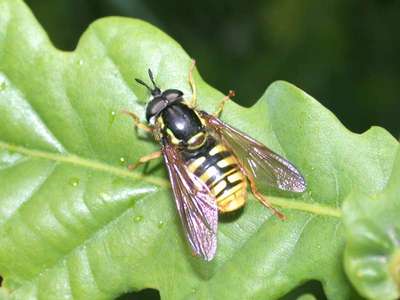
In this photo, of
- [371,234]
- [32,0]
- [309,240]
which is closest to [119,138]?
[309,240]

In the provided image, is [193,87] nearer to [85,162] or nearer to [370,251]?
[85,162]

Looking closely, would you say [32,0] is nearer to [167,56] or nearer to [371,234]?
[167,56]

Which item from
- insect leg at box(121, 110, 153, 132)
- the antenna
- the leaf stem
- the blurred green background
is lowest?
the blurred green background

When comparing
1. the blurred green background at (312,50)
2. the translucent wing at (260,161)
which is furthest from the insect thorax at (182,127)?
the blurred green background at (312,50)

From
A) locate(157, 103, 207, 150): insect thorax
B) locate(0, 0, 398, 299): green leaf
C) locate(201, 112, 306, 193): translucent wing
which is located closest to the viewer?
locate(0, 0, 398, 299): green leaf

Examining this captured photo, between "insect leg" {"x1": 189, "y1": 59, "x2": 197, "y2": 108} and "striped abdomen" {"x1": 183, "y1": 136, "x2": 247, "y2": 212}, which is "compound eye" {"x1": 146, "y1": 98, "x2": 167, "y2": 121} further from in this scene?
"striped abdomen" {"x1": 183, "y1": 136, "x2": 247, "y2": 212}

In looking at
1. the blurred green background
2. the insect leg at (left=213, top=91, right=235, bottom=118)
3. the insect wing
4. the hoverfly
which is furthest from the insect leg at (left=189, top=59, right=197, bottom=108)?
the blurred green background
